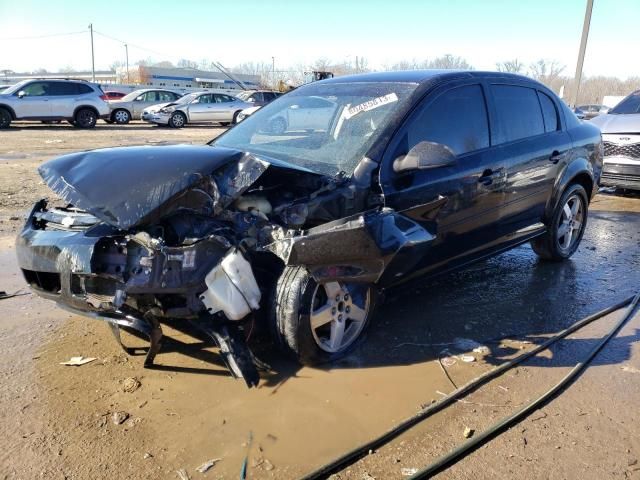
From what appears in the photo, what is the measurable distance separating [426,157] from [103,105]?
19903 mm

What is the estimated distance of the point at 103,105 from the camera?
2075cm

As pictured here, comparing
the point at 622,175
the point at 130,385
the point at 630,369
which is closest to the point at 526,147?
the point at 630,369

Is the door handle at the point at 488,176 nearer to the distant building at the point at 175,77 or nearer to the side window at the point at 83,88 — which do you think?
the side window at the point at 83,88

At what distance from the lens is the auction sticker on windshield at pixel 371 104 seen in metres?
3.87

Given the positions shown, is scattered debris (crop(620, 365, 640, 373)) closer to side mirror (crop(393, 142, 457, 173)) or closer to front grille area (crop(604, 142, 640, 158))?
side mirror (crop(393, 142, 457, 173))

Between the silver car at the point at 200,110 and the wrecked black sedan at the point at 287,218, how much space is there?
767 inches

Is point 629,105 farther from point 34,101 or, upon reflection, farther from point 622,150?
point 34,101

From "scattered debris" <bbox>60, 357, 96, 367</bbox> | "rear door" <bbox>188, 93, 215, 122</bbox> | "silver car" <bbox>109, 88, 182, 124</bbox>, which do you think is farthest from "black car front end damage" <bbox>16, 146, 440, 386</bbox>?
"silver car" <bbox>109, 88, 182, 124</bbox>

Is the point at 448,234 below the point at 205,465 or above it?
above

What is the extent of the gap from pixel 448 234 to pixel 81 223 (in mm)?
2443

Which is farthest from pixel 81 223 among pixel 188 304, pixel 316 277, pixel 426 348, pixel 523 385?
pixel 523 385

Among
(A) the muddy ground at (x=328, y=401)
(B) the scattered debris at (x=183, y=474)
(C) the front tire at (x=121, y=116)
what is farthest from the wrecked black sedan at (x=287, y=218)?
(C) the front tire at (x=121, y=116)

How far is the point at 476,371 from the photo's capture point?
3.49m

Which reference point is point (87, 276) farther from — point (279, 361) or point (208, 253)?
point (279, 361)
